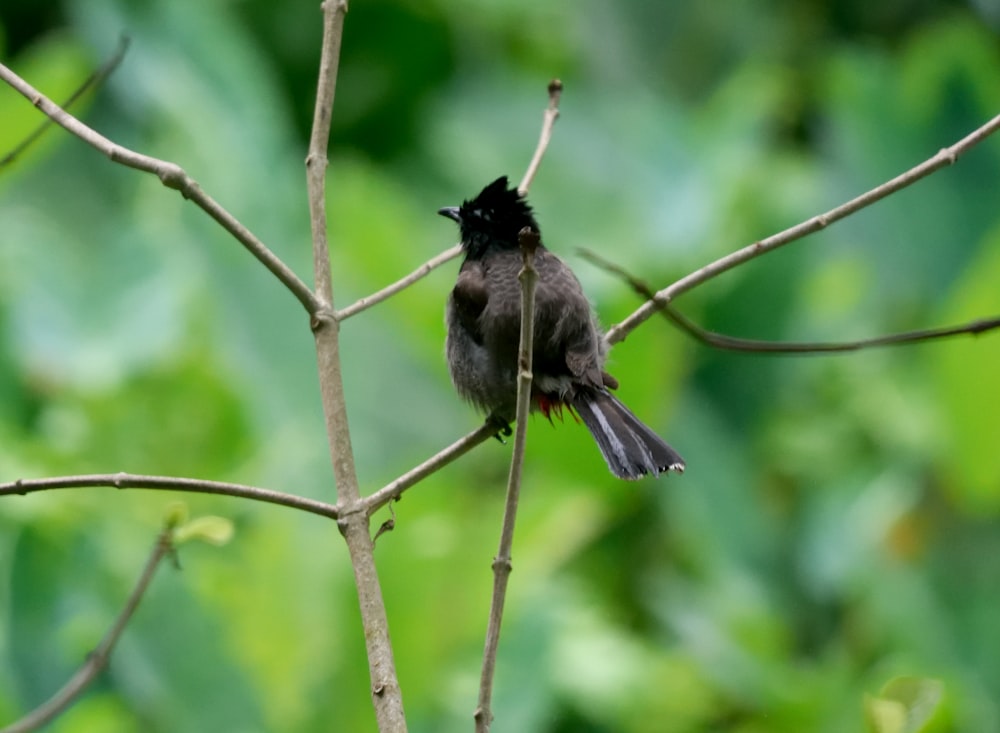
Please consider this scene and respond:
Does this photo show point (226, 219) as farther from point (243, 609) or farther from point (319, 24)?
point (319, 24)

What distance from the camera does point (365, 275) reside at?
486cm

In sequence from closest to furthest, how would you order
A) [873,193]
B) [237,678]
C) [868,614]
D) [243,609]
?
[873,193] → [237,678] → [243,609] → [868,614]

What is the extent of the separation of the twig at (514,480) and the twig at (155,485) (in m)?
0.20

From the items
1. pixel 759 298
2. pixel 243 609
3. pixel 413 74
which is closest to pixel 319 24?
pixel 413 74

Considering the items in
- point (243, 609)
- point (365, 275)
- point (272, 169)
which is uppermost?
point (272, 169)

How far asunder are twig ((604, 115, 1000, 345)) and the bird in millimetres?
292

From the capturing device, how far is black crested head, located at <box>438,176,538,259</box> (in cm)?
271

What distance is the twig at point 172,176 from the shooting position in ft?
5.00

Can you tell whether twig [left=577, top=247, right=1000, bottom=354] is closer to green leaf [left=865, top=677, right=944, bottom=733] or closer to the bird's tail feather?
the bird's tail feather

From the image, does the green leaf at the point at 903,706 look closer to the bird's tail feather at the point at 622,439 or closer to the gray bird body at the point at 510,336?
the bird's tail feather at the point at 622,439

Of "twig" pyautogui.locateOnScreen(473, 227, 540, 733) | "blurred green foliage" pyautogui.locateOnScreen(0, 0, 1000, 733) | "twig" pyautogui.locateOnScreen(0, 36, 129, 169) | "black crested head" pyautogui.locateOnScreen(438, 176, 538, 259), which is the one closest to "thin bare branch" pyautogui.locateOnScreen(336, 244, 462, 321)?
"twig" pyautogui.locateOnScreen(473, 227, 540, 733)

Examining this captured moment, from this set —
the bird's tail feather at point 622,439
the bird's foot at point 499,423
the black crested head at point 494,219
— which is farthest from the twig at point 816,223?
the black crested head at point 494,219

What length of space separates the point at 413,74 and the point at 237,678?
13.1ft

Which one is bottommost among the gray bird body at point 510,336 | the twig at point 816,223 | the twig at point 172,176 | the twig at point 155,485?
the twig at point 155,485
